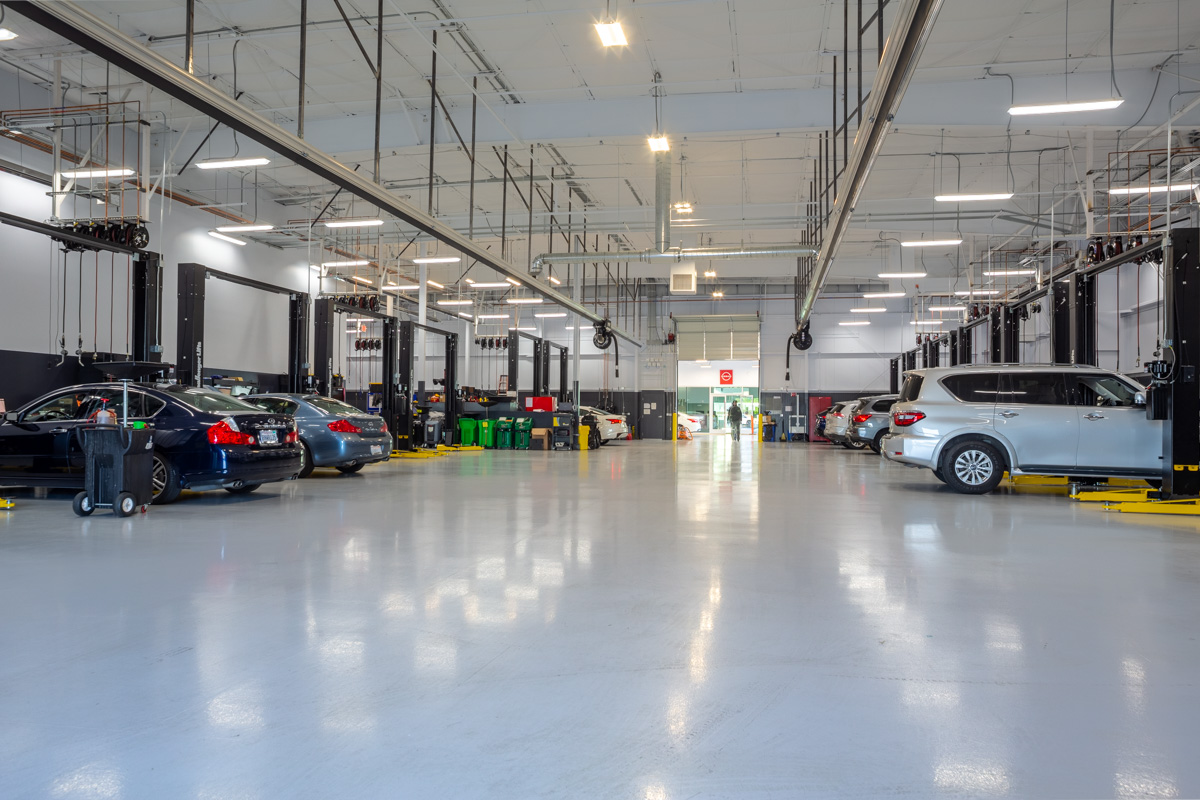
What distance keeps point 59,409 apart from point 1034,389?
10.9 metres

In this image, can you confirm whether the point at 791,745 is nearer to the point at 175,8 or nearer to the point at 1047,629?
the point at 1047,629

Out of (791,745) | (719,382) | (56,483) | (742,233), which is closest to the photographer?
(791,745)

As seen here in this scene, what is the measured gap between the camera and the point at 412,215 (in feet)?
34.4

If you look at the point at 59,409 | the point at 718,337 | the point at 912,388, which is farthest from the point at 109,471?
the point at 718,337

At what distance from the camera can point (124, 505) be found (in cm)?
670

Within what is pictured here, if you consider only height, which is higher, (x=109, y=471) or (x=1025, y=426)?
(x=1025, y=426)

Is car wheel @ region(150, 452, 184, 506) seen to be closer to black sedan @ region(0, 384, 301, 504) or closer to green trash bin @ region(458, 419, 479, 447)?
black sedan @ region(0, 384, 301, 504)

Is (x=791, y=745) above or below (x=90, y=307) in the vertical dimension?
below

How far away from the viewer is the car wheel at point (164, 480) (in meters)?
7.45

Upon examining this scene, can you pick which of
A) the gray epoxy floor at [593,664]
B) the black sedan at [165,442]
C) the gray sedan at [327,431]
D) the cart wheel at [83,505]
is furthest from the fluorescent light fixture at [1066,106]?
the cart wheel at [83,505]

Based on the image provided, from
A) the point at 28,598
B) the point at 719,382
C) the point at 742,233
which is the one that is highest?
the point at 742,233

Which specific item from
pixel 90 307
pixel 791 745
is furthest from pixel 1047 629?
pixel 90 307

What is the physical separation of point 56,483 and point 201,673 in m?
6.29

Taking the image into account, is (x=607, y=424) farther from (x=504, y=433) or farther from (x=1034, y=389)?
(x=1034, y=389)
